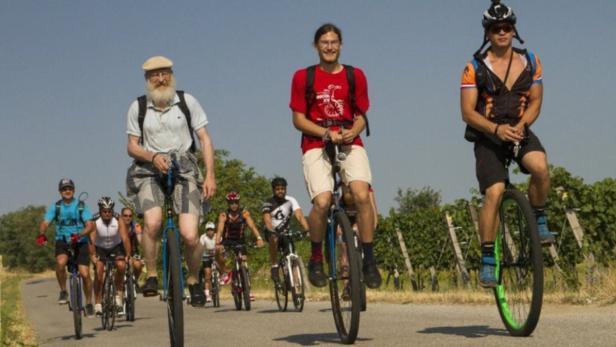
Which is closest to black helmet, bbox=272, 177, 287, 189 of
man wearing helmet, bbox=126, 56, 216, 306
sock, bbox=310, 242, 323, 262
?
man wearing helmet, bbox=126, 56, 216, 306

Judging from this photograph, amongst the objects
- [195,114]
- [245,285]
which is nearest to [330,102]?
[195,114]

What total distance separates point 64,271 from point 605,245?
9.72 m

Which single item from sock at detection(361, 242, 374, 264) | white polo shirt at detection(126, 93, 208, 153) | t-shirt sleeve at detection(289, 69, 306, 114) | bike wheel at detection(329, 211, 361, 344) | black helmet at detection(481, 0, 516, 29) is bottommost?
bike wheel at detection(329, 211, 361, 344)

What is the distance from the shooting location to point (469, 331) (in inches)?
349

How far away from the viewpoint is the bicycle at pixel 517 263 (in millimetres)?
7293

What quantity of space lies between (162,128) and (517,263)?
303 cm

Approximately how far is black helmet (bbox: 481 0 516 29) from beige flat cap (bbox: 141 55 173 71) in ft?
8.54

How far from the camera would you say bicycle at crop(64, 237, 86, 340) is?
1352 cm

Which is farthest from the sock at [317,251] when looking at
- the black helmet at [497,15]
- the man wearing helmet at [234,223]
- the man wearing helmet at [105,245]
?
the man wearing helmet at [234,223]

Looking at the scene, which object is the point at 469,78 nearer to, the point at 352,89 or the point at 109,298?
the point at 352,89

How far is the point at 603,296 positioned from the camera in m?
12.0

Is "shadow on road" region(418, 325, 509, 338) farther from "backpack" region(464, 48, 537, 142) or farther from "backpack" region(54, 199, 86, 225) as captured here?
"backpack" region(54, 199, 86, 225)

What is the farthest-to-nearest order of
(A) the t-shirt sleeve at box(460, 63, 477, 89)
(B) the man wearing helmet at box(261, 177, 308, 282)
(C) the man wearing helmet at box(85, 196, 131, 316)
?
1. (B) the man wearing helmet at box(261, 177, 308, 282)
2. (C) the man wearing helmet at box(85, 196, 131, 316)
3. (A) the t-shirt sleeve at box(460, 63, 477, 89)

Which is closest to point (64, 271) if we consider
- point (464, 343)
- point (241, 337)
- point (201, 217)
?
point (241, 337)
